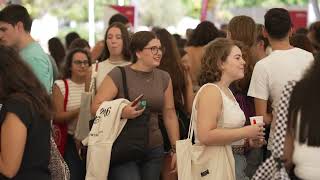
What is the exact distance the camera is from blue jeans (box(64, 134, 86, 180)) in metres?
6.48

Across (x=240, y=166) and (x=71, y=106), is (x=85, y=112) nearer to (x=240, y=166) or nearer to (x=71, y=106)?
(x=71, y=106)

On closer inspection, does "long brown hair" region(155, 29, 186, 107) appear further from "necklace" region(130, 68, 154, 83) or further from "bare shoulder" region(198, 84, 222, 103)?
"bare shoulder" region(198, 84, 222, 103)

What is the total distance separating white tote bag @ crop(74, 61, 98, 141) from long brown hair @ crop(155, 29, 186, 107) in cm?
57

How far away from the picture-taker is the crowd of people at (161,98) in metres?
3.77

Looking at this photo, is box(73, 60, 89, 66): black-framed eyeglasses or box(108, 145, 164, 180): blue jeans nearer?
box(108, 145, 164, 180): blue jeans

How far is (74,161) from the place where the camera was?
6547 mm

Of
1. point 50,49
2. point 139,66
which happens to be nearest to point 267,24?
point 139,66

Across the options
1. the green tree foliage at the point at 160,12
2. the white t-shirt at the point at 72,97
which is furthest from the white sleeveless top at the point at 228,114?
the green tree foliage at the point at 160,12

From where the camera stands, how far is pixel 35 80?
3.96 metres

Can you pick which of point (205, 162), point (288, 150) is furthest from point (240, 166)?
point (288, 150)

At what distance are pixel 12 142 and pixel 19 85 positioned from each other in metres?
0.30

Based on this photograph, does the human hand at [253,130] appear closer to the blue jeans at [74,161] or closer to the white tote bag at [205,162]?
the white tote bag at [205,162]

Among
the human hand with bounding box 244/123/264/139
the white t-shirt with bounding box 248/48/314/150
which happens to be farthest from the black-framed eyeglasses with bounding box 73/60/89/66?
the human hand with bounding box 244/123/264/139

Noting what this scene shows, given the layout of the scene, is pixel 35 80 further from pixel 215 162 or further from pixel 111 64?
pixel 111 64
